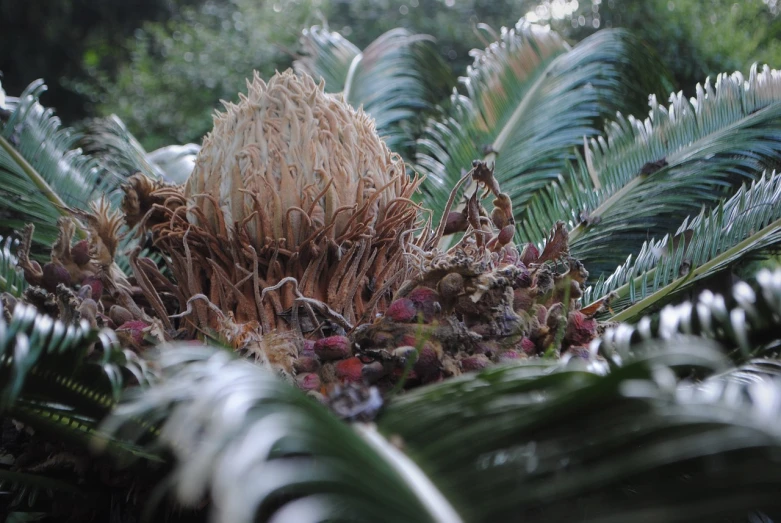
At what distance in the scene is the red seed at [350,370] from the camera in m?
Result: 1.41

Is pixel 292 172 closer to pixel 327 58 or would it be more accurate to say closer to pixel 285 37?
pixel 327 58

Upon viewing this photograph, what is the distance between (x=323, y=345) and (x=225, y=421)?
2.14 feet

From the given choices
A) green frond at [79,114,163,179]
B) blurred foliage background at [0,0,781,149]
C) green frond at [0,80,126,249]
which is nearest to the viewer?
green frond at [0,80,126,249]

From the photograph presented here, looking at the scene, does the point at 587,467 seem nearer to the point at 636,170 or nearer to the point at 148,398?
the point at 148,398

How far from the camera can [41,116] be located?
2639 mm

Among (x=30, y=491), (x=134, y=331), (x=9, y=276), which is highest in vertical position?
(x=134, y=331)

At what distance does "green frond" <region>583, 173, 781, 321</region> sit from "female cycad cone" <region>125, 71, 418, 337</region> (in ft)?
2.06

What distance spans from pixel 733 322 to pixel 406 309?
1.99 feet

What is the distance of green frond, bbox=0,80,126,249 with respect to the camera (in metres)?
2.40

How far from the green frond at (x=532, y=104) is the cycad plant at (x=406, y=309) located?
0.04ft

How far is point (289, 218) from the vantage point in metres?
1.68

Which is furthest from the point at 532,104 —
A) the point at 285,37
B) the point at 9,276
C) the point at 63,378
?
the point at 285,37

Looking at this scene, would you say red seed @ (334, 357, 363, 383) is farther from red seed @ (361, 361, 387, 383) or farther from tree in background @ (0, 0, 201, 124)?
tree in background @ (0, 0, 201, 124)

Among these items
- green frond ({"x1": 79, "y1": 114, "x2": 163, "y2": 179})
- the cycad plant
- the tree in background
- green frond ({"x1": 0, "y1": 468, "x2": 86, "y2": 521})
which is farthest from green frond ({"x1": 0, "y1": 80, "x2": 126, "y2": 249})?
the tree in background
